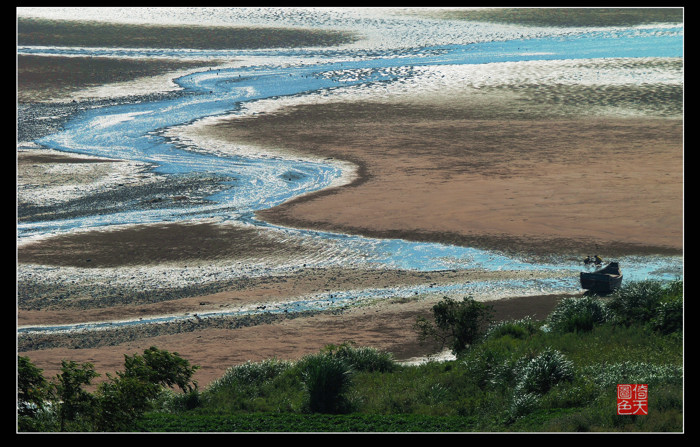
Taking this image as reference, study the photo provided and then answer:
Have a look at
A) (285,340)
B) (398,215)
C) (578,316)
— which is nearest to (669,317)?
(578,316)

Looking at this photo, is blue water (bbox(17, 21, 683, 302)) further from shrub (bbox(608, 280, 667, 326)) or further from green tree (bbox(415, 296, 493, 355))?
green tree (bbox(415, 296, 493, 355))

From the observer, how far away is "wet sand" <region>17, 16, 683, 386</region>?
19.6 meters

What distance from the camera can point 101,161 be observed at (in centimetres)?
3759

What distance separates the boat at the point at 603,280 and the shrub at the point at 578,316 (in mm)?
3058

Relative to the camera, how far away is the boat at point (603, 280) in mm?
21172

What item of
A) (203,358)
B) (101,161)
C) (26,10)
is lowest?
(203,358)

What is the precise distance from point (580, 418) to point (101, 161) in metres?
29.4

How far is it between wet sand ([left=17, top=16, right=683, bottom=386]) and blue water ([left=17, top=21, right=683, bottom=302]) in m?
1.08

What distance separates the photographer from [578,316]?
57.0ft

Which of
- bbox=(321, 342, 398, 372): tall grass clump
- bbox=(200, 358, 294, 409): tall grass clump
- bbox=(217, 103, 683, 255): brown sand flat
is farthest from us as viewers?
bbox=(217, 103, 683, 255): brown sand flat

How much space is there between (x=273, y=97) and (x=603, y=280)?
32.2 meters

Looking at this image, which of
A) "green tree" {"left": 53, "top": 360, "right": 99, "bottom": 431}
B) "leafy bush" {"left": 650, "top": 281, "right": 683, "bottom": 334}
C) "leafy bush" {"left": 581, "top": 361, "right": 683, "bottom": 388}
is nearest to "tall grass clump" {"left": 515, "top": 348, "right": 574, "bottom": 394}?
"leafy bush" {"left": 581, "top": 361, "right": 683, "bottom": 388}
